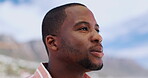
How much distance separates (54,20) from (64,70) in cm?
11

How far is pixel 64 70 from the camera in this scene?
558 mm

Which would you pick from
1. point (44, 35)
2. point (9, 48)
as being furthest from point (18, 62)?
point (44, 35)

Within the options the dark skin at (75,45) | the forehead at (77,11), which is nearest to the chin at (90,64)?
the dark skin at (75,45)

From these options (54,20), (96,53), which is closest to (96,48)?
(96,53)

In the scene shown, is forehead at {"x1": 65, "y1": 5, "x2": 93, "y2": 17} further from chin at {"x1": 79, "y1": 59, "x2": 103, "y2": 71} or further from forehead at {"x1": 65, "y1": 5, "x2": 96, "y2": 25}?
chin at {"x1": 79, "y1": 59, "x2": 103, "y2": 71}

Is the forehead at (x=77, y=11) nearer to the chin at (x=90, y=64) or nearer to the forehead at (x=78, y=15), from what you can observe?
the forehead at (x=78, y=15)

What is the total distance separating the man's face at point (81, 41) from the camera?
532mm

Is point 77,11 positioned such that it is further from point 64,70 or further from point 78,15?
point 64,70

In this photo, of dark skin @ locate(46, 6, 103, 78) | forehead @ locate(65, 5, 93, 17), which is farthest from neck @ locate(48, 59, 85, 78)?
forehead @ locate(65, 5, 93, 17)

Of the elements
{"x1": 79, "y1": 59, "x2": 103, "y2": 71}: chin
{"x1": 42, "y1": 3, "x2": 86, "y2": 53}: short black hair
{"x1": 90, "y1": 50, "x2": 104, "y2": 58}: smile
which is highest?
{"x1": 42, "y1": 3, "x2": 86, "y2": 53}: short black hair

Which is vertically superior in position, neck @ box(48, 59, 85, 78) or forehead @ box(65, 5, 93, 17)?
forehead @ box(65, 5, 93, 17)

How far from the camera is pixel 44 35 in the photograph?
60 centimetres

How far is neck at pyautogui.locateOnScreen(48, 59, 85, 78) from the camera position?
1.79ft

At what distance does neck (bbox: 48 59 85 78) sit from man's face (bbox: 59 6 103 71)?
0.01 metres
